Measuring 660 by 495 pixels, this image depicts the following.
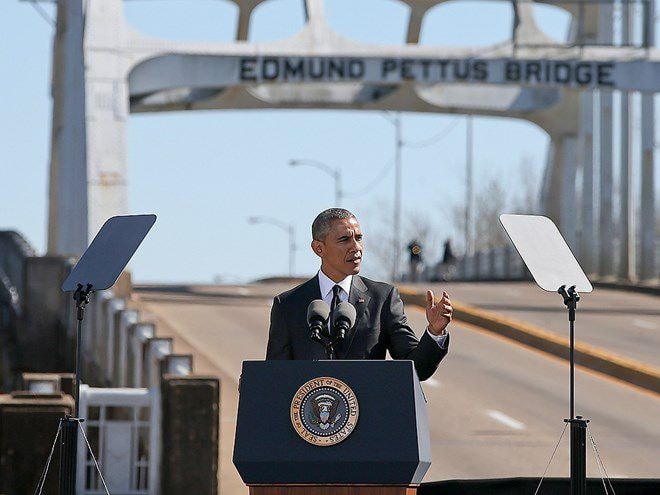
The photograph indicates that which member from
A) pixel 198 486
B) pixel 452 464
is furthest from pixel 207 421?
pixel 452 464

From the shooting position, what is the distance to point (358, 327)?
27.2ft

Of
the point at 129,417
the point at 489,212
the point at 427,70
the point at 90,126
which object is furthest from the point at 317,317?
the point at 489,212

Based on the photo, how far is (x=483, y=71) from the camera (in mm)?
42281

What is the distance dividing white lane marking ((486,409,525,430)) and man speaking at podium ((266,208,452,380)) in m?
13.6

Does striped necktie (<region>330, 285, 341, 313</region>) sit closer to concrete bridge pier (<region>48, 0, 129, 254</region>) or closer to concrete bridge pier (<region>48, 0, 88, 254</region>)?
concrete bridge pier (<region>48, 0, 129, 254</region>)

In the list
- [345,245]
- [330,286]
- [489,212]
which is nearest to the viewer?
[345,245]

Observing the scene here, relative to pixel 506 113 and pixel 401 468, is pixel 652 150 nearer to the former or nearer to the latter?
pixel 506 113

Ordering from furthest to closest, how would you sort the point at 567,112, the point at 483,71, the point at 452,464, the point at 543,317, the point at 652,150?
the point at 567,112
the point at 652,150
the point at 483,71
the point at 543,317
the point at 452,464

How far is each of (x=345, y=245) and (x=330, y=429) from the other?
1.10 m

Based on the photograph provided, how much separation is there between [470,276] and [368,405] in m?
64.4

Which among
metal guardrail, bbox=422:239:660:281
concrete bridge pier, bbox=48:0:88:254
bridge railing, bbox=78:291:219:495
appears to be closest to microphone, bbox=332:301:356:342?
bridge railing, bbox=78:291:219:495

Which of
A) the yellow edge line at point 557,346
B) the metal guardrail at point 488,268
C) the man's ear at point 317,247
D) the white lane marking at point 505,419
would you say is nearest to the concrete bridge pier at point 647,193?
the metal guardrail at point 488,268

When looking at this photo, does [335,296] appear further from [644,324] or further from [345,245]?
[644,324]

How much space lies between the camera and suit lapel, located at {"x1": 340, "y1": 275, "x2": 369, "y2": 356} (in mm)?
8234
